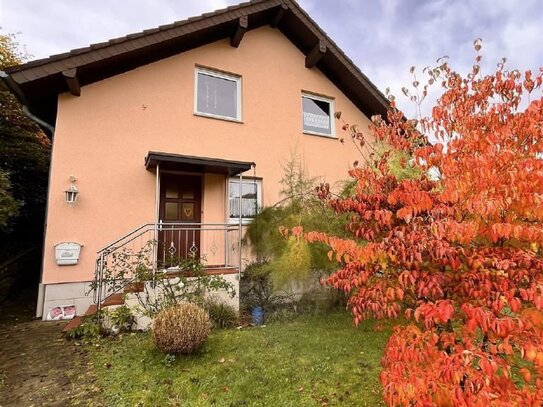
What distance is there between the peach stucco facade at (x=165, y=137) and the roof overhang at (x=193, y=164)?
15.0 inches

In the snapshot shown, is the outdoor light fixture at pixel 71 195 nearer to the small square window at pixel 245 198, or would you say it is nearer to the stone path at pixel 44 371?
the stone path at pixel 44 371

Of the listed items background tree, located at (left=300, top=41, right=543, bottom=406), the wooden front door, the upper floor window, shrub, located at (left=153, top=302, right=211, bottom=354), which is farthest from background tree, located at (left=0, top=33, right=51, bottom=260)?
background tree, located at (left=300, top=41, right=543, bottom=406)

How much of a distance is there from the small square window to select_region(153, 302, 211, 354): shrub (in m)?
4.40

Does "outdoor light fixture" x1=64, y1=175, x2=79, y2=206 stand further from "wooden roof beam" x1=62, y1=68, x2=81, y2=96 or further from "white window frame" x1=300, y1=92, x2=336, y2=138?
"white window frame" x1=300, y1=92, x2=336, y2=138

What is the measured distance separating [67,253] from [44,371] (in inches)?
124

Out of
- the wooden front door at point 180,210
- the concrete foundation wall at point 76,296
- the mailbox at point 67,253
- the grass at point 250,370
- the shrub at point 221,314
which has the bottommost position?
the grass at point 250,370

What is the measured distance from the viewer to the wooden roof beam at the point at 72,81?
23.2ft

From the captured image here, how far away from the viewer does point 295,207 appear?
26.1 ft

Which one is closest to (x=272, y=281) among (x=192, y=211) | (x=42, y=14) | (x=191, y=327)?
(x=191, y=327)

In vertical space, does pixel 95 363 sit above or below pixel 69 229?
below

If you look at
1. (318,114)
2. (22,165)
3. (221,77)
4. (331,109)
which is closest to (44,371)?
(221,77)

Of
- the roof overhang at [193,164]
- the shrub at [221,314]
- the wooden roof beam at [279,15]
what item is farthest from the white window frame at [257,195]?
the wooden roof beam at [279,15]

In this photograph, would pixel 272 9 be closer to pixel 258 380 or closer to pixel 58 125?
pixel 58 125

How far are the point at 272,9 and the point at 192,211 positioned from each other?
688 cm
